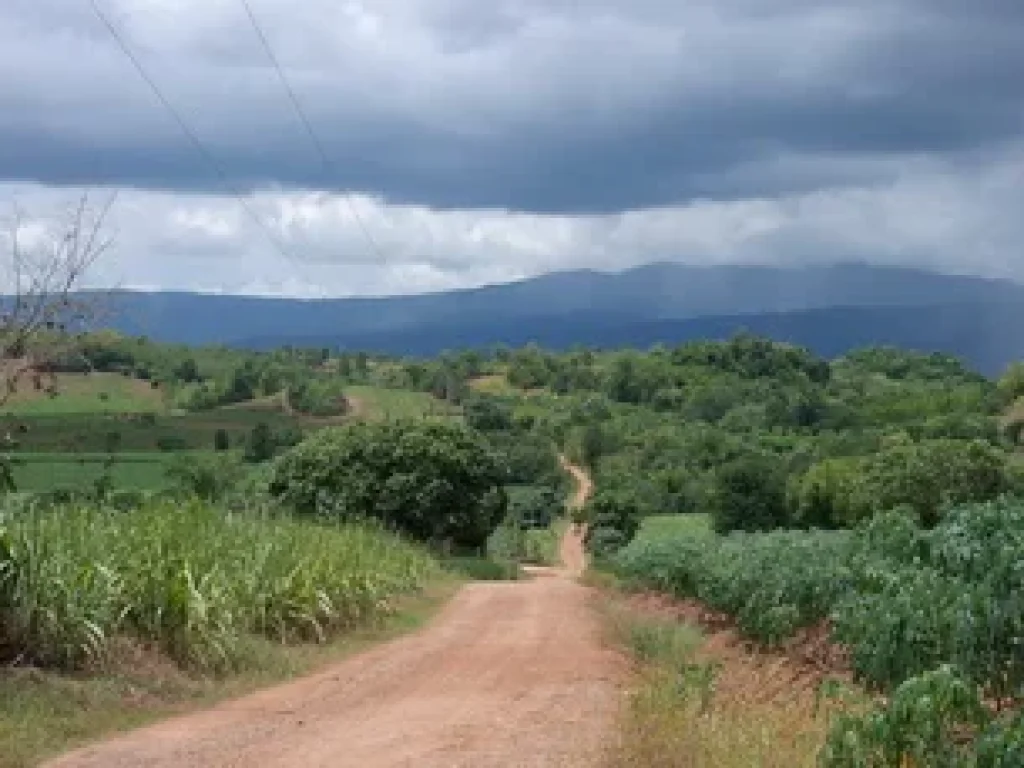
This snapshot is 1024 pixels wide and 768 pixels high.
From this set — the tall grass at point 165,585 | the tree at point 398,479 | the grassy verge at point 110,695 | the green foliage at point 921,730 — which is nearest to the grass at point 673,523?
the tree at point 398,479

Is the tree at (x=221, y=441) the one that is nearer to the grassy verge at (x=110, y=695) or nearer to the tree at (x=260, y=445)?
the tree at (x=260, y=445)

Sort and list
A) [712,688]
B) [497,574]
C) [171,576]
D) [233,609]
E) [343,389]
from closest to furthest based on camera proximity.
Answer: [712,688]
[171,576]
[233,609]
[497,574]
[343,389]

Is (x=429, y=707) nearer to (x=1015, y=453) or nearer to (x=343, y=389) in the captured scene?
(x=1015, y=453)

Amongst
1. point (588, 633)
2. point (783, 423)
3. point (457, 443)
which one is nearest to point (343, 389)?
point (783, 423)

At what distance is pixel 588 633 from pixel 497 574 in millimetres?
26263

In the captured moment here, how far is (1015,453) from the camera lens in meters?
93.9

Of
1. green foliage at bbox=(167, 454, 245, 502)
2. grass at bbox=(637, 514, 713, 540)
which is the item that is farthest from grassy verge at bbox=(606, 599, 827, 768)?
grass at bbox=(637, 514, 713, 540)

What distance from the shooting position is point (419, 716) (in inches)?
586

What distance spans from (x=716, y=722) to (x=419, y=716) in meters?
4.18

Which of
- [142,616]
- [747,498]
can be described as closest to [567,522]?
[747,498]

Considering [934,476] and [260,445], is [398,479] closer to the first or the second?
[260,445]

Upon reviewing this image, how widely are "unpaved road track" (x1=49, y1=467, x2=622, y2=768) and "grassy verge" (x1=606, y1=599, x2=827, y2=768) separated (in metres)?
0.43

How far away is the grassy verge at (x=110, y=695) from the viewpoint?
516 inches

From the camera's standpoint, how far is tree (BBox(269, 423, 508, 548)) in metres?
50.6
